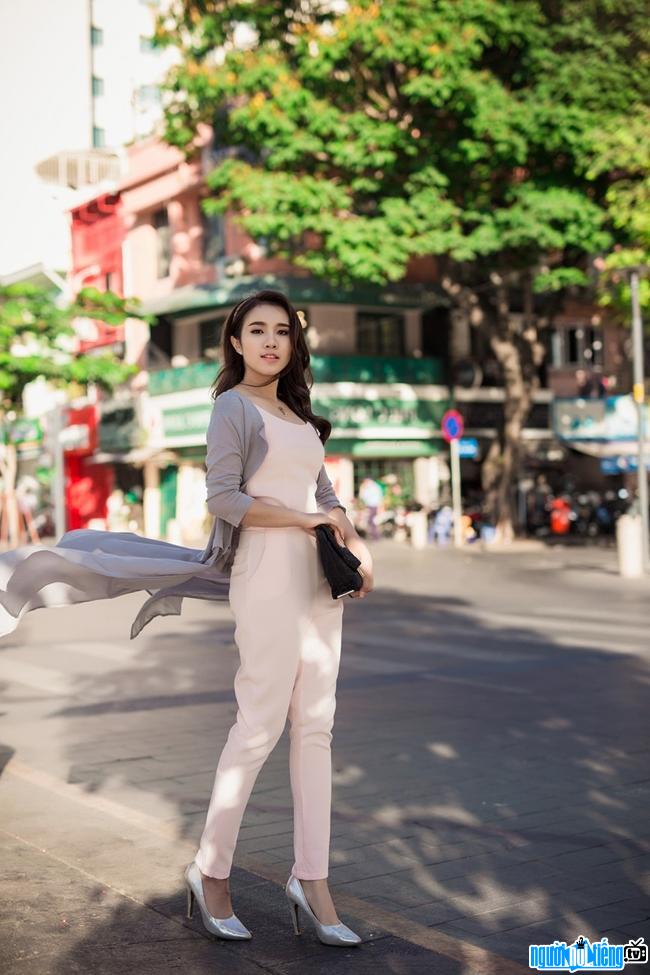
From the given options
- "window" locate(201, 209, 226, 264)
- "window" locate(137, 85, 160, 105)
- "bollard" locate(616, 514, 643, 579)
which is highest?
"window" locate(137, 85, 160, 105)

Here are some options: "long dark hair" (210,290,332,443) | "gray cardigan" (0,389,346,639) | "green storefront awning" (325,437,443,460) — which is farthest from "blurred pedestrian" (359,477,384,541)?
"long dark hair" (210,290,332,443)

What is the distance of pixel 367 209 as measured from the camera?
2869 centimetres

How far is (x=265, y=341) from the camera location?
3988 millimetres

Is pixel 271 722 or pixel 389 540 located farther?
pixel 389 540

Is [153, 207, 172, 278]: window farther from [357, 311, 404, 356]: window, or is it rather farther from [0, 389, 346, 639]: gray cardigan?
[0, 389, 346, 639]: gray cardigan

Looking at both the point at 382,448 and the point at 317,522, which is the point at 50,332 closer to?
the point at 382,448

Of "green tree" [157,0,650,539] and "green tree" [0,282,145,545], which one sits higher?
"green tree" [157,0,650,539]

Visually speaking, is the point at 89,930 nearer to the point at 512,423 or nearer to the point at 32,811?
the point at 32,811

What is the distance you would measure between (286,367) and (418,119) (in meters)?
24.2

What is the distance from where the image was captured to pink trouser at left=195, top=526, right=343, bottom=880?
12.5ft

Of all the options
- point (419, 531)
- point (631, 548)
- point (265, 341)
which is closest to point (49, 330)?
point (419, 531)

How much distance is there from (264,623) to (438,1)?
78.1 ft

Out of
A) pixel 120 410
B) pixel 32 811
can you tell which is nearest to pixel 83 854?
pixel 32 811

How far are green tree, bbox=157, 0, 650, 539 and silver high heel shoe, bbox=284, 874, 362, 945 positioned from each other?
22.8 metres
